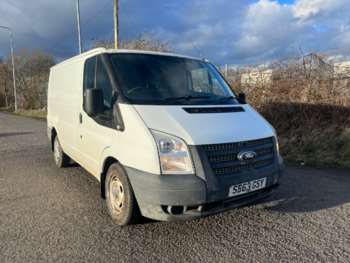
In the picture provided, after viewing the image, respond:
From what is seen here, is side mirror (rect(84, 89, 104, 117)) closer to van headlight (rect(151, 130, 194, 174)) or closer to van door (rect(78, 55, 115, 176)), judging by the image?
van door (rect(78, 55, 115, 176))

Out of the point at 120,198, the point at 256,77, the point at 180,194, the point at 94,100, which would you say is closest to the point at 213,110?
the point at 180,194

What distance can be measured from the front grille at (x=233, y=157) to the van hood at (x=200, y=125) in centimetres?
6

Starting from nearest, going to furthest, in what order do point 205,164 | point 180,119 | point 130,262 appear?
1. point 130,262
2. point 205,164
3. point 180,119

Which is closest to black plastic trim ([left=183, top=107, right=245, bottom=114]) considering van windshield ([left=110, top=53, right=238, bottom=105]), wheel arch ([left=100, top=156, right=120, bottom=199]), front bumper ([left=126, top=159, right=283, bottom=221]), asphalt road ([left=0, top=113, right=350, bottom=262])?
van windshield ([left=110, top=53, right=238, bottom=105])

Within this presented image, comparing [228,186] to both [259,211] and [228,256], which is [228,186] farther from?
[259,211]

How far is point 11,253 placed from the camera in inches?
116

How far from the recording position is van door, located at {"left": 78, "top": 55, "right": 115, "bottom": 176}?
12.0ft

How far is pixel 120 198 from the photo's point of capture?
3508 mm

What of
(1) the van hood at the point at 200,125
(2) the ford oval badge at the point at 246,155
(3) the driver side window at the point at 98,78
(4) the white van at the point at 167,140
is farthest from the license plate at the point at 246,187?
(3) the driver side window at the point at 98,78

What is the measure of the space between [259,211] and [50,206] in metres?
2.92

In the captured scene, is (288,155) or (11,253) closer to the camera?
(11,253)

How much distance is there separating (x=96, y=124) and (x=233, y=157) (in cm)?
189

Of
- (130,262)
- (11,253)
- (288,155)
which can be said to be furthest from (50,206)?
(288,155)

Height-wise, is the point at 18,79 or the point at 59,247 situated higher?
the point at 18,79
